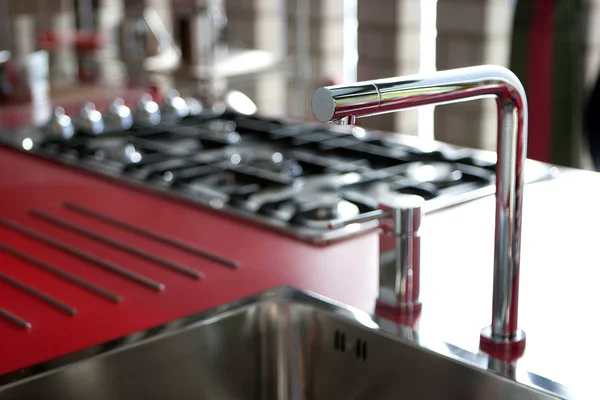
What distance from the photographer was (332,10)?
3.85 metres

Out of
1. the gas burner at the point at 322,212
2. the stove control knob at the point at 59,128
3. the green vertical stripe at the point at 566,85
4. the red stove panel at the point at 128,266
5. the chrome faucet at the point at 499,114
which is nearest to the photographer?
the chrome faucet at the point at 499,114

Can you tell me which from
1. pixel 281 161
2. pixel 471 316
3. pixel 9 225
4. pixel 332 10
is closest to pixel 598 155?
pixel 281 161

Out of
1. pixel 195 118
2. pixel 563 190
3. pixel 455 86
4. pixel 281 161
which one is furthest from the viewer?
pixel 195 118

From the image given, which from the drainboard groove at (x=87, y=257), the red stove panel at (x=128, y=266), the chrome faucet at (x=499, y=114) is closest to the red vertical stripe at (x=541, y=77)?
the red stove panel at (x=128, y=266)

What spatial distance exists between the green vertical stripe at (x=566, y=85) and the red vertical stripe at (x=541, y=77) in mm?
15

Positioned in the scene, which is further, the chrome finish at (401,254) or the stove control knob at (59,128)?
the stove control knob at (59,128)

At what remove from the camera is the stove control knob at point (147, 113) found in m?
1.86

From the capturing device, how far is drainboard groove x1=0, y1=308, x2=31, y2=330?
87 centimetres

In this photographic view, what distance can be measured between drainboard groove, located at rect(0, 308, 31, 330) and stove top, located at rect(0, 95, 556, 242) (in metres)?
0.38

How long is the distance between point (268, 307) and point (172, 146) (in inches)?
31.7

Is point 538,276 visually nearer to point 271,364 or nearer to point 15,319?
point 271,364

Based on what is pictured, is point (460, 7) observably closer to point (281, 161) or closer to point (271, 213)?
point (281, 161)

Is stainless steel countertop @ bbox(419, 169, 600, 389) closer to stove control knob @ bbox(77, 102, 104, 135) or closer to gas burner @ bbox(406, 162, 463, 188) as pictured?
gas burner @ bbox(406, 162, 463, 188)

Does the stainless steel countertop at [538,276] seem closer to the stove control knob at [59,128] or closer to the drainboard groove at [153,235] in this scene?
the drainboard groove at [153,235]
